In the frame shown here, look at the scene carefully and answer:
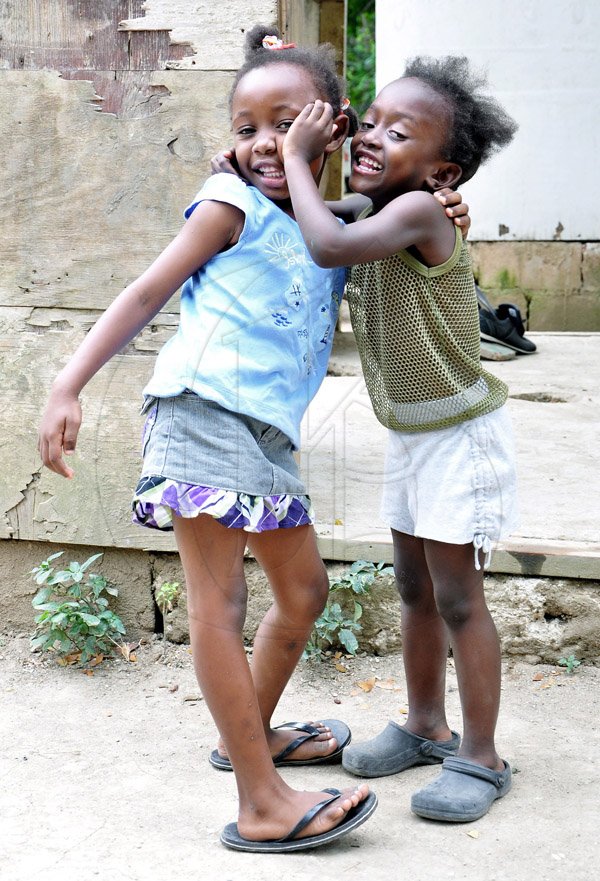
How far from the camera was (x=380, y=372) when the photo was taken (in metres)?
2.23

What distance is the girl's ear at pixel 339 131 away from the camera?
2.05m

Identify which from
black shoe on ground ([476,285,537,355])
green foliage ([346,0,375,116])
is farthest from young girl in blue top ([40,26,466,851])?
green foliage ([346,0,375,116])

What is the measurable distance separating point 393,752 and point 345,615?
0.68m

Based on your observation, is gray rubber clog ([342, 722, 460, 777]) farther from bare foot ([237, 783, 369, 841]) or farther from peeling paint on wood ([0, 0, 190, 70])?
peeling paint on wood ([0, 0, 190, 70])

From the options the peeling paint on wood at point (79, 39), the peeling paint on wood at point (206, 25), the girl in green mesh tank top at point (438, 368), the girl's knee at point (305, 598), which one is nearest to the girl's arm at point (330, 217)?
the girl in green mesh tank top at point (438, 368)

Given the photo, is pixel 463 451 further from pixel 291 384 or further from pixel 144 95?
pixel 144 95

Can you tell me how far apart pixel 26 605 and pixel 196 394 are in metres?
1.57

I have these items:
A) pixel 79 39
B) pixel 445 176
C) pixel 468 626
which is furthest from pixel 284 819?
pixel 79 39

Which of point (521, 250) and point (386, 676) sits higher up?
point (521, 250)

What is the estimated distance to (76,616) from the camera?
10.1 feet

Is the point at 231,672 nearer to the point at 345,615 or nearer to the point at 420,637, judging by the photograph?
the point at 420,637

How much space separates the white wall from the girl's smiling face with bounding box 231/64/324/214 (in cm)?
645

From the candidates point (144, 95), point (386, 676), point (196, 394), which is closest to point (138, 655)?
point (386, 676)

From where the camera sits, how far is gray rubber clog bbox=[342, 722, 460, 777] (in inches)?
94.4
